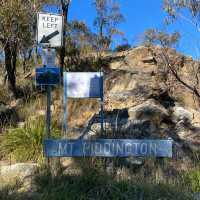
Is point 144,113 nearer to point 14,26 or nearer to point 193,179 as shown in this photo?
point 193,179

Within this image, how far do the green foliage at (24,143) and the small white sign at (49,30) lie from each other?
2034 millimetres

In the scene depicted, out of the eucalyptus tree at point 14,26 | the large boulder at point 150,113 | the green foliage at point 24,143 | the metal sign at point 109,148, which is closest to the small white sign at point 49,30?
the metal sign at point 109,148

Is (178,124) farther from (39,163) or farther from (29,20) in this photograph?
(29,20)

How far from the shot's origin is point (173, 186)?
28.1 feet

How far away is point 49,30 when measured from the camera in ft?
31.3

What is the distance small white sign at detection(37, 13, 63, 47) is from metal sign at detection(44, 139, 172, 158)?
5.83ft

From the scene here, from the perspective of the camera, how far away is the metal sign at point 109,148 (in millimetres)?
8805

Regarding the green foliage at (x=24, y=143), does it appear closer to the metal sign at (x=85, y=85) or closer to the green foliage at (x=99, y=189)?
the metal sign at (x=85, y=85)

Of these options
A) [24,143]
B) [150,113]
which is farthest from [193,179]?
[150,113]

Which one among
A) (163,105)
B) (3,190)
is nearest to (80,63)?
(163,105)

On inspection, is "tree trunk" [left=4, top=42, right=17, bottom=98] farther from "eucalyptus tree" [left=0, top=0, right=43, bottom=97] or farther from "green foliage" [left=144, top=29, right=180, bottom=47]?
"green foliage" [left=144, top=29, right=180, bottom=47]

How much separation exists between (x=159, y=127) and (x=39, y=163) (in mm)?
3801

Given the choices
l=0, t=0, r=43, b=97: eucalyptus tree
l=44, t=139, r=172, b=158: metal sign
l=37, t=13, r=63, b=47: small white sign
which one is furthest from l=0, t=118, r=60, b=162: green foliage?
→ l=0, t=0, r=43, b=97: eucalyptus tree

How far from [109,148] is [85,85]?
129 inches
